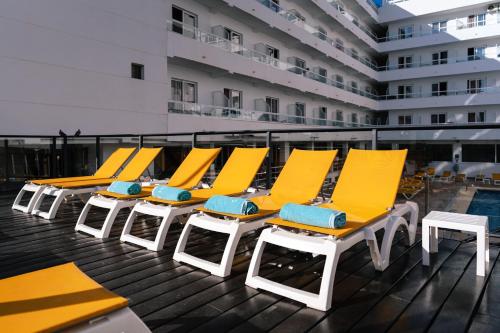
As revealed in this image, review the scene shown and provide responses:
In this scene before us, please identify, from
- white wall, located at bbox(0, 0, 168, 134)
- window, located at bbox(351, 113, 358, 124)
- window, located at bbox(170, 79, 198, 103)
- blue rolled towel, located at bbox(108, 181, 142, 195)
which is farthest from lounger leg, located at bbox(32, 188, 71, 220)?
window, located at bbox(351, 113, 358, 124)

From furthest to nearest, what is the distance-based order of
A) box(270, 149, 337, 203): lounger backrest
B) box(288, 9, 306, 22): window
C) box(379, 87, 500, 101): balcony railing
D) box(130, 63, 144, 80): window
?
box(379, 87, 500, 101): balcony railing, box(288, 9, 306, 22): window, box(130, 63, 144, 80): window, box(270, 149, 337, 203): lounger backrest

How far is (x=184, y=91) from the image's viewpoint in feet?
47.5

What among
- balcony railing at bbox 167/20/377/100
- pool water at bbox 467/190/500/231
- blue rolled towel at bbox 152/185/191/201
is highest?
balcony railing at bbox 167/20/377/100

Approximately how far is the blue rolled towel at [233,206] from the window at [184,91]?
1147cm

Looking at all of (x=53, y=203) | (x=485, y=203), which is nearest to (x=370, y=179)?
(x=53, y=203)

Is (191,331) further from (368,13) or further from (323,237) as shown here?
(368,13)

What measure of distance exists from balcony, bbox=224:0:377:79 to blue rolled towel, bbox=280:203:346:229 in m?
14.2

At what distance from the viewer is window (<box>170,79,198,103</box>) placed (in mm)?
14033

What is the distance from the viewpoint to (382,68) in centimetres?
3098

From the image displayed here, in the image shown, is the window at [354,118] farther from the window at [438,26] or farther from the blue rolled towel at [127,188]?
the blue rolled towel at [127,188]

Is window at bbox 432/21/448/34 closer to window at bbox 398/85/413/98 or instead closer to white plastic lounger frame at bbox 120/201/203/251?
window at bbox 398/85/413/98

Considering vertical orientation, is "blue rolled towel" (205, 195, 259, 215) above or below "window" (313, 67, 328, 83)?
below

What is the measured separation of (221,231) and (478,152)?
27215mm

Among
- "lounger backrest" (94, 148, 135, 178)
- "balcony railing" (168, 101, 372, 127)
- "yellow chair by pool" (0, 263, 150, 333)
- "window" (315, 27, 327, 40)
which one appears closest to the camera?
"yellow chair by pool" (0, 263, 150, 333)
